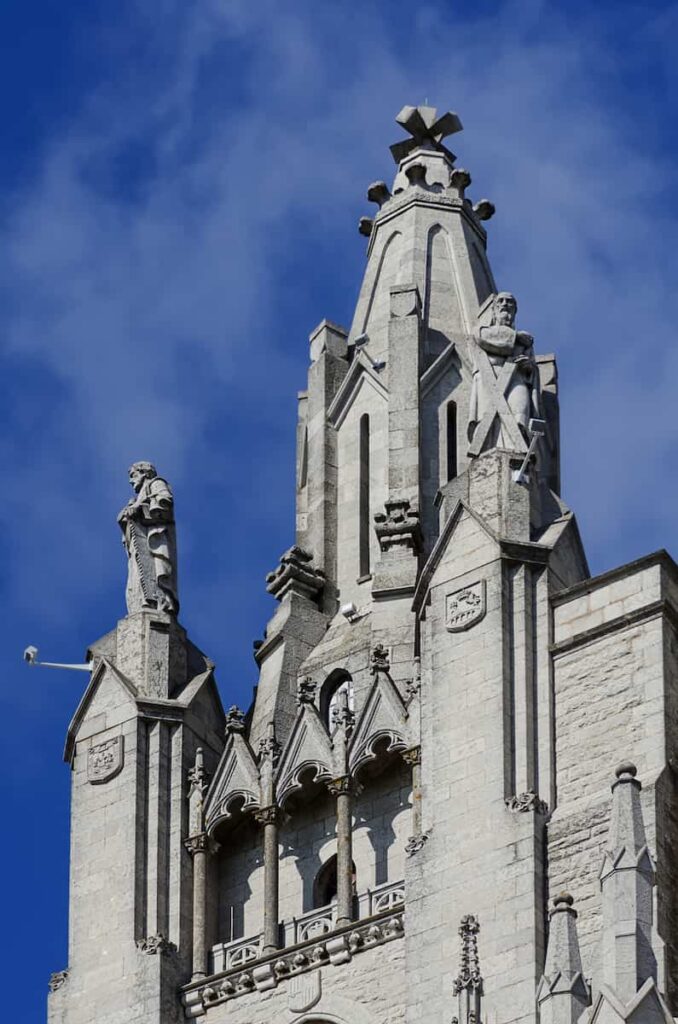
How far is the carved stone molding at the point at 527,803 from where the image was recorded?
4341 centimetres

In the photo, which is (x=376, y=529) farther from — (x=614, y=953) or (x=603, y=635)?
(x=614, y=953)

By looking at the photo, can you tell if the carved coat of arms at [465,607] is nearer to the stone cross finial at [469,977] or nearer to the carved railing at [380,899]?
the carved railing at [380,899]

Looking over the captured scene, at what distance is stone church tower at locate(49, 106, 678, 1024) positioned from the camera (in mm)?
42750

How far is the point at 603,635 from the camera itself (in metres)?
44.4

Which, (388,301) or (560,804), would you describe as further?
(388,301)

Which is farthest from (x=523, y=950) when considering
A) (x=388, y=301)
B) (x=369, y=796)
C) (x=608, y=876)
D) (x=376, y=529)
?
(x=388, y=301)

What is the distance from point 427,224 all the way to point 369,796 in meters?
9.13

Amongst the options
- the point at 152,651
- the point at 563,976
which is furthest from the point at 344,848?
the point at 563,976

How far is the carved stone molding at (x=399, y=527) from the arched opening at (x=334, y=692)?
1633 millimetres

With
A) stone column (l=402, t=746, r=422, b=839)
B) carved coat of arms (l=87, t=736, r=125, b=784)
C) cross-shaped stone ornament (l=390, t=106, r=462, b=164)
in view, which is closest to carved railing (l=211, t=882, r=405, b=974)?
stone column (l=402, t=746, r=422, b=839)

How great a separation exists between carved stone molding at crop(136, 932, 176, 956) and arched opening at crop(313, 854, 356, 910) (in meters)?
1.71

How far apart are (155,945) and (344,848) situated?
7.86 feet

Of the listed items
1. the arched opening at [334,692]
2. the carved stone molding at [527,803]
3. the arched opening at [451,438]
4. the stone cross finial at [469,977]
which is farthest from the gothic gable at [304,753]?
the stone cross finial at [469,977]

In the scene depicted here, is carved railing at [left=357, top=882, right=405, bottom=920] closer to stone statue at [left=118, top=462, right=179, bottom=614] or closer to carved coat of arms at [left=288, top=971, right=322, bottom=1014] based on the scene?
carved coat of arms at [left=288, top=971, right=322, bottom=1014]
